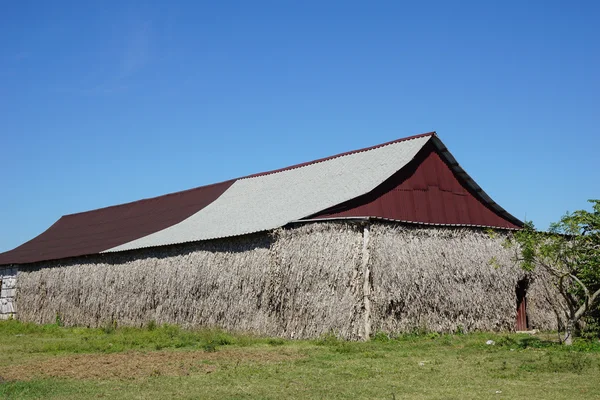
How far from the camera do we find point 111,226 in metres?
35.0

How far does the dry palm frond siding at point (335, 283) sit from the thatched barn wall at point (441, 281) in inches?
1.3

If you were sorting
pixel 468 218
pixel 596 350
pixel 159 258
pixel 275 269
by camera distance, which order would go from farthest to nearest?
1. pixel 159 258
2. pixel 468 218
3. pixel 275 269
4. pixel 596 350

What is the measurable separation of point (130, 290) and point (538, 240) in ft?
53.3

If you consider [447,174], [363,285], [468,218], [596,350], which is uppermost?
[447,174]

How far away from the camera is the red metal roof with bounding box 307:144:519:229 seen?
70.3ft

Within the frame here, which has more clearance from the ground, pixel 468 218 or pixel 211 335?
pixel 468 218

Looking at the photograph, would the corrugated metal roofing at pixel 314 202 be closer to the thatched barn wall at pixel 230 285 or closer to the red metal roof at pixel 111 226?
the red metal roof at pixel 111 226

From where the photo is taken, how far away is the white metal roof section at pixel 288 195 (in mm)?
22734

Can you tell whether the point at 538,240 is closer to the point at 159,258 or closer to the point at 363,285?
the point at 363,285

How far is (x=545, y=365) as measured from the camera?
1357 cm

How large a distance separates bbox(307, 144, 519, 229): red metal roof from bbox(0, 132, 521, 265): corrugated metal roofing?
0.04m

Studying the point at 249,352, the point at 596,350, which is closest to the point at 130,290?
the point at 249,352

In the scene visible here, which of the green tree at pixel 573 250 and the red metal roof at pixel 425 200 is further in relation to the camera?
the red metal roof at pixel 425 200

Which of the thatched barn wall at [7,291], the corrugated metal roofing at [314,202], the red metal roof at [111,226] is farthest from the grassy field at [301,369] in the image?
the thatched barn wall at [7,291]
